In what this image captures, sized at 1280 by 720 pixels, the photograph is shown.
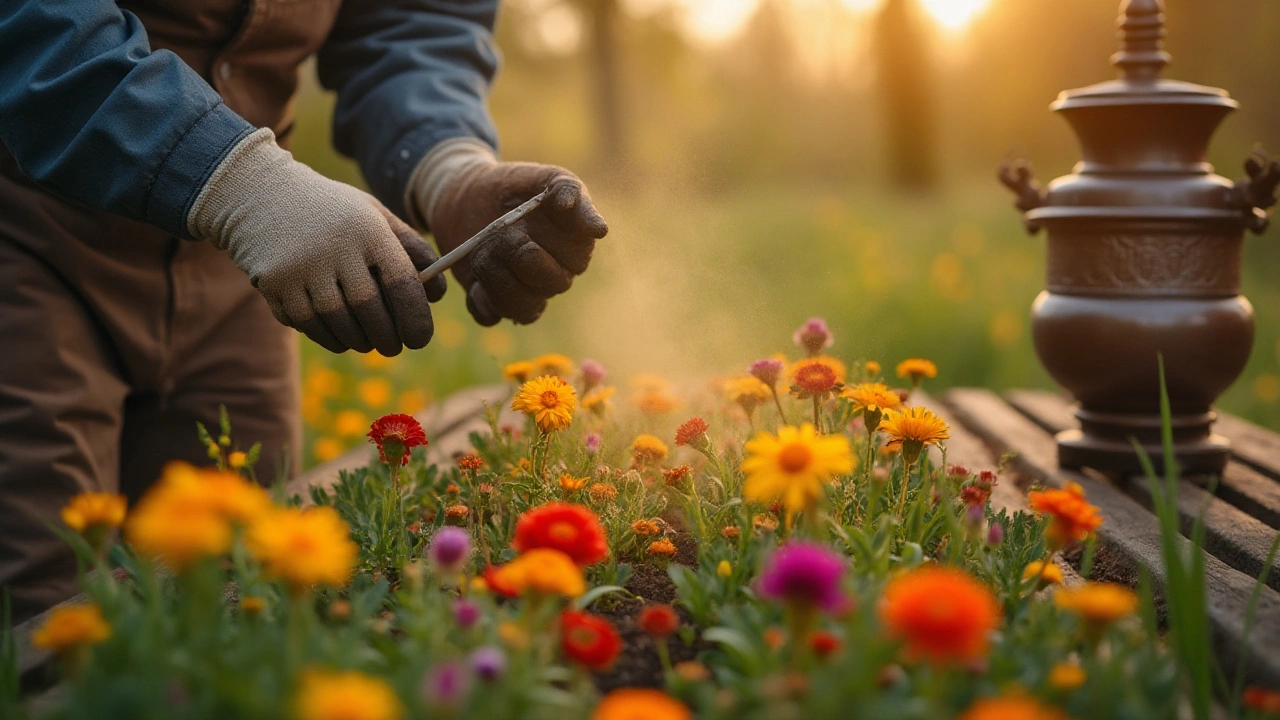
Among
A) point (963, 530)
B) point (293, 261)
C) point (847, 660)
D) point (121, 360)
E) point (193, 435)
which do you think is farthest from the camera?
point (193, 435)

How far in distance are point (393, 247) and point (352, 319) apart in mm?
122

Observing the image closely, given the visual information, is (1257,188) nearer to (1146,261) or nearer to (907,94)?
(1146,261)

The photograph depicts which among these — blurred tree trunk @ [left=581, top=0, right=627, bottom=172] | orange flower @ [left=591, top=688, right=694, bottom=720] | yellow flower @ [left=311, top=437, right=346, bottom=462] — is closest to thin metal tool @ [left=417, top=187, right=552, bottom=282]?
orange flower @ [left=591, top=688, right=694, bottom=720]

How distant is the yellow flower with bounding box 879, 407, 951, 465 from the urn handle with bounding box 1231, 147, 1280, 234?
1.00 m

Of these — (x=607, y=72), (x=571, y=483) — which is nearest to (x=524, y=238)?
(x=571, y=483)

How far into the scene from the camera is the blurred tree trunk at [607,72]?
11211mm

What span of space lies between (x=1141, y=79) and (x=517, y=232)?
124cm

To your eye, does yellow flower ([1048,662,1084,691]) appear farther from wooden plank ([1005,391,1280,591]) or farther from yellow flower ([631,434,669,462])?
yellow flower ([631,434,669,462])

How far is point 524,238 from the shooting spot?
1.58 metres

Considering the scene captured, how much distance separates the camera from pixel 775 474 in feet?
2.81

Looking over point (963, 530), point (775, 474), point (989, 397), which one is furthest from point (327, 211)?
point (989, 397)

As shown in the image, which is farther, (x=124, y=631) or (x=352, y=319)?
(x=352, y=319)

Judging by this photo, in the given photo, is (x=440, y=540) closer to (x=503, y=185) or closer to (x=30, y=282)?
(x=503, y=185)

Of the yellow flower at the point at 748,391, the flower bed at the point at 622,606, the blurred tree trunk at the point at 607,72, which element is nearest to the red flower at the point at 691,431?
the flower bed at the point at 622,606
